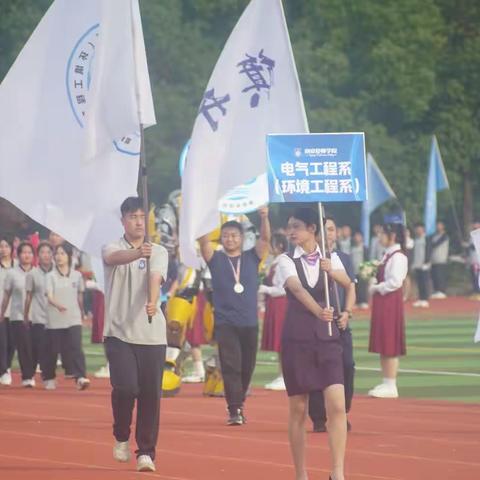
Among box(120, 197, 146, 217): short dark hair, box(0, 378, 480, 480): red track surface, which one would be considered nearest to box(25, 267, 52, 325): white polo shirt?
box(0, 378, 480, 480): red track surface

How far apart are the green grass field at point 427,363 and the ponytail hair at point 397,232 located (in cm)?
173

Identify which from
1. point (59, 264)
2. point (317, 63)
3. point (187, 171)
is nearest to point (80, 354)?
point (59, 264)

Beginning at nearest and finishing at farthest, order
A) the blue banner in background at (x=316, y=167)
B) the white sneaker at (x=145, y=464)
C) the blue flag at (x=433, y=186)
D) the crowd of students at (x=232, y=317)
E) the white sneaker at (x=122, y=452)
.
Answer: the crowd of students at (x=232, y=317) → the blue banner in background at (x=316, y=167) → the white sneaker at (x=145, y=464) → the white sneaker at (x=122, y=452) → the blue flag at (x=433, y=186)

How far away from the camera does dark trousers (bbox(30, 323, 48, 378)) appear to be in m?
20.8

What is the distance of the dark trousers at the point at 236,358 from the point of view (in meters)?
16.2

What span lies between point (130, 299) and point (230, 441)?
239cm

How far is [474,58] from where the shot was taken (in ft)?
161

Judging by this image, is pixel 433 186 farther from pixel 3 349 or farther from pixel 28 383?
pixel 28 383

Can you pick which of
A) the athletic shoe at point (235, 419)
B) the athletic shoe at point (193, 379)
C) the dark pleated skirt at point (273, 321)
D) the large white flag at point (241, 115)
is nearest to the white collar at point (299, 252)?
the large white flag at point (241, 115)

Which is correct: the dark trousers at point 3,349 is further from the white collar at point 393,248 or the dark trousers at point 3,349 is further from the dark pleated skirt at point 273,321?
the white collar at point 393,248

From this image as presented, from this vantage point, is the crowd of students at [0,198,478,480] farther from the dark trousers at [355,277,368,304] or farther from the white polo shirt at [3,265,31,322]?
the dark trousers at [355,277,368,304]

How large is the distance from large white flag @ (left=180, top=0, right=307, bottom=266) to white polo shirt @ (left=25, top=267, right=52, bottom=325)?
5.95 metres

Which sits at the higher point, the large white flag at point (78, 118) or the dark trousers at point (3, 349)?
the large white flag at point (78, 118)

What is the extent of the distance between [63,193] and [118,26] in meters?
1.41
